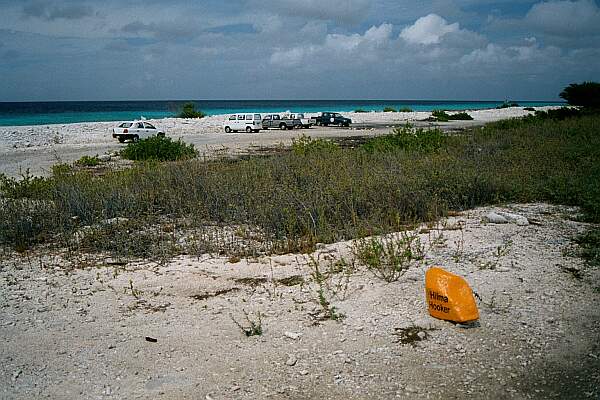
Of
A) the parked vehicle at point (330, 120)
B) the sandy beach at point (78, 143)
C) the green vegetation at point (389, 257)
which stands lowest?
the green vegetation at point (389, 257)

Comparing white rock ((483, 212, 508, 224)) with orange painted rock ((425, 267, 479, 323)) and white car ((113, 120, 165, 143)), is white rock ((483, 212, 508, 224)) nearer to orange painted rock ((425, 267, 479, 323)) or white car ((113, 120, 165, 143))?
orange painted rock ((425, 267, 479, 323))

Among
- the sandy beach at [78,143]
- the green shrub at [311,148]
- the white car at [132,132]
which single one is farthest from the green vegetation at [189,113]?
the green shrub at [311,148]

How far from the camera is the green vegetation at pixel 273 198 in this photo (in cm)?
749

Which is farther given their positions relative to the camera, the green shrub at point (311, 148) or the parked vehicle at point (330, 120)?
the parked vehicle at point (330, 120)

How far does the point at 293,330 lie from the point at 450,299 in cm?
Answer: 142

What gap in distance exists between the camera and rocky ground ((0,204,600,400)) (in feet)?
12.8

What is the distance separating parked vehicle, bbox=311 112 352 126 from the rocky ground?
1395 inches

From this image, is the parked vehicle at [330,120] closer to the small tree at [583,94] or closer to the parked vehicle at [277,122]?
the parked vehicle at [277,122]

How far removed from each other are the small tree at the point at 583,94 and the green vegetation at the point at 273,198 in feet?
88.5

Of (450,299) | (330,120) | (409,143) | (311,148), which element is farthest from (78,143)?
(450,299)

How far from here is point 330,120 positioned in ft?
138

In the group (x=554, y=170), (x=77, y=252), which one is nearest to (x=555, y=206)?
(x=554, y=170)

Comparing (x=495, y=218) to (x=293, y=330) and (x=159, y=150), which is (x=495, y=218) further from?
(x=159, y=150)

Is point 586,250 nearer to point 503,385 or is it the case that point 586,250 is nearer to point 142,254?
point 503,385
